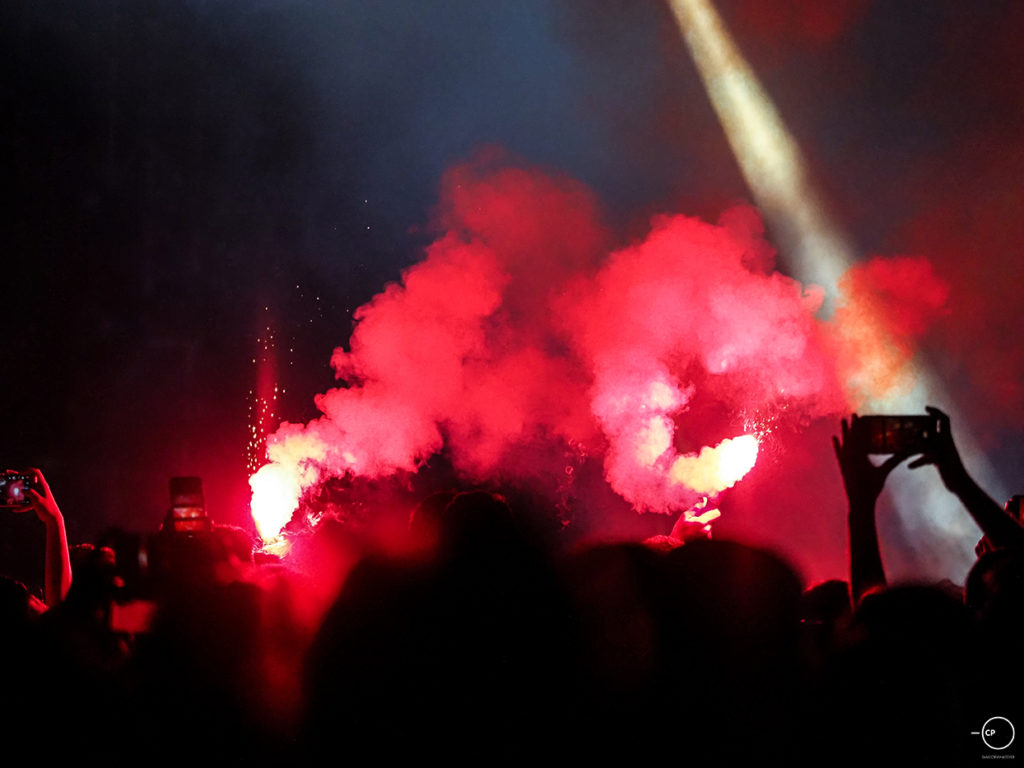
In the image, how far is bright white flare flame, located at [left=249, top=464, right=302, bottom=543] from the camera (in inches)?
328

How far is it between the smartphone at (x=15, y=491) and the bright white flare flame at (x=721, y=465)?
598cm

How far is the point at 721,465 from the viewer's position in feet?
25.8

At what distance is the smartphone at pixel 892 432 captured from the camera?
2744mm

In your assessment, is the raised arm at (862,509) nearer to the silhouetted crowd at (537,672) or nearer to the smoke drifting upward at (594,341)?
the silhouetted crowd at (537,672)

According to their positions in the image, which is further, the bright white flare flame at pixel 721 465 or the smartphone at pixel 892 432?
the bright white flare flame at pixel 721 465

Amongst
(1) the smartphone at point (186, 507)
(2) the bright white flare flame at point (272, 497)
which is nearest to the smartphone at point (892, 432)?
(1) the smartphone at point (186, 507)

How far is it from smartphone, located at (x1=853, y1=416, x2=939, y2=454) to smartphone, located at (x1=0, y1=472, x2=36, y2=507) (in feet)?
10.2

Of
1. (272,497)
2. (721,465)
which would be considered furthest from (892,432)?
(272,497)

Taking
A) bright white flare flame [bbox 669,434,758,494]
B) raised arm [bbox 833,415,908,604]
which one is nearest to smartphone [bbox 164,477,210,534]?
raised arm [bbox 833,415,908,604]

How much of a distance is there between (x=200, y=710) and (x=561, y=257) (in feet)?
25.0

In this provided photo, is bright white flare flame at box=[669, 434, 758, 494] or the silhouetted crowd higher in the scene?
bright white flare flame at box=[669, 434, 758, 494]

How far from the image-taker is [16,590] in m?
2.04

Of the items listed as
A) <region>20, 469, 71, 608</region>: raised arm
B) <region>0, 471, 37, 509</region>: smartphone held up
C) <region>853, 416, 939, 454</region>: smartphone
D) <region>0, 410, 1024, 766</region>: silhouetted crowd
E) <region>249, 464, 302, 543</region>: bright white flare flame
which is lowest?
<region>0, 410, 1024, 766</region>: silhouetted crowd

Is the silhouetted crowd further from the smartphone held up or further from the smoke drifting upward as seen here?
the smoke drifting upward
